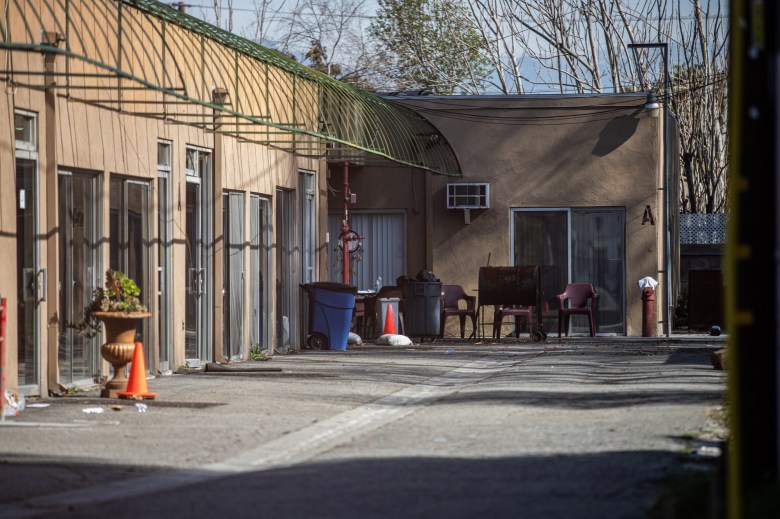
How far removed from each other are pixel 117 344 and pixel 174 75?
4.88 m

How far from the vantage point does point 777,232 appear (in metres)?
5.48

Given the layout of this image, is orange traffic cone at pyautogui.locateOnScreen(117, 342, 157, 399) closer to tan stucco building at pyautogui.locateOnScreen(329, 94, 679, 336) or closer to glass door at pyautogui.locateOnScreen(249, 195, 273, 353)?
glass door at pyautogui.locateOnScreen(249, 195, 273, 353)

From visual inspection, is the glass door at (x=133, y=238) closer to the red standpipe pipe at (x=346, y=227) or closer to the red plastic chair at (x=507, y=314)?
the red standpipe pipe at (x=346, y=227)

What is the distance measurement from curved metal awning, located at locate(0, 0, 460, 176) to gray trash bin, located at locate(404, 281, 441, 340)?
7.34ft

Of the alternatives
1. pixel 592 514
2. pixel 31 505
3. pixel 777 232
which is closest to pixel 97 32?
pixel 31 505

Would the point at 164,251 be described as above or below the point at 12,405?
above

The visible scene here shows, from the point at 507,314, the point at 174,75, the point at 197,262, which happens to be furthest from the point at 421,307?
the point at 174,75

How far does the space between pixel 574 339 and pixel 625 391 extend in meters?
12.0

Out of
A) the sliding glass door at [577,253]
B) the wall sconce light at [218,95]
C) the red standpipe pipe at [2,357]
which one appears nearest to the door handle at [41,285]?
the red standpipe pipe at [2,357]

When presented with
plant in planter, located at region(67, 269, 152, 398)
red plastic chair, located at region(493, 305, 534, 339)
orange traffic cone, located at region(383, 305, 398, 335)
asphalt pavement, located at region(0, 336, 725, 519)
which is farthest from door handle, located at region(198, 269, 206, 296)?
red plastic chair, located at region(493, 305, 534, 339)

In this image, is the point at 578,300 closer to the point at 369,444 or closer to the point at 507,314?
the point at 507,314

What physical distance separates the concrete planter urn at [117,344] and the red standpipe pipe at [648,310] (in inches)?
562

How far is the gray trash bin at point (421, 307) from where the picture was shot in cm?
2445

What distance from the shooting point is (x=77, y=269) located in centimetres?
1490
